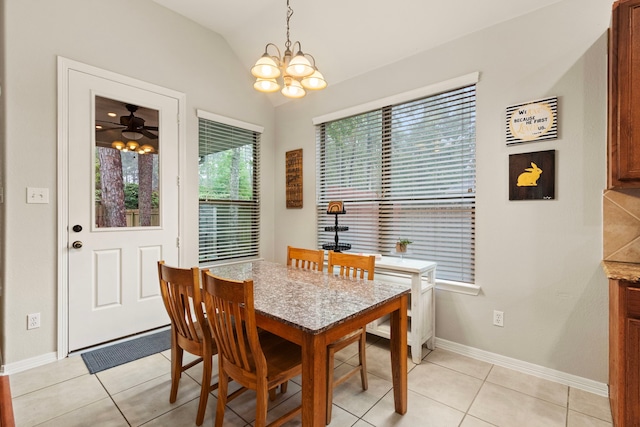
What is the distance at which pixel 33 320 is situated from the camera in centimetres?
236

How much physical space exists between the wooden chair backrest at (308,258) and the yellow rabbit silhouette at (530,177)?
158cm

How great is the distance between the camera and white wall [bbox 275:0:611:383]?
2.04 meters

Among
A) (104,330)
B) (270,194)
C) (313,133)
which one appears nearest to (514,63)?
(313,133)

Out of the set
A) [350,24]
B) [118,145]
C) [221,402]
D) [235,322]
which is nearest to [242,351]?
[235,322]

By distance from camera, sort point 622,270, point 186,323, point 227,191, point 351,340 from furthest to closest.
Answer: point 227,191
point 351,340
point 186,323
point 622,270

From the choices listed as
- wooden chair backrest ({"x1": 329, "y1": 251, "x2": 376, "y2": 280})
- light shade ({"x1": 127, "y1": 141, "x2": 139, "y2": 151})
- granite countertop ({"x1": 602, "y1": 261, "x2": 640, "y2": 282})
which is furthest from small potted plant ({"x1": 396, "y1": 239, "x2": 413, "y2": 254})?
light shade ({"x1": 127, "y1": 141, "x2": 139, "y2": 151})

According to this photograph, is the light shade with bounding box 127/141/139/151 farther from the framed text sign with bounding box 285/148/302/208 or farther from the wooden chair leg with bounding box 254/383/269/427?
the wooden chair leg with bounding box 254/383/269/427

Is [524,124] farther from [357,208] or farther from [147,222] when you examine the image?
[147,222]

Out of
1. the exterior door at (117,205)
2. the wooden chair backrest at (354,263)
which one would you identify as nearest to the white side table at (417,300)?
the wooden chair backrest at (354,263)

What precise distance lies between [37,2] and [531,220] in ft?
13.4

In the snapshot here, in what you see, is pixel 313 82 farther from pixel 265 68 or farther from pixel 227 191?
pixel 227 191

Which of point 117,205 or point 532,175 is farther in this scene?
point 117,205

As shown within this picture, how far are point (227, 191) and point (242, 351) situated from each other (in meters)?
2.53

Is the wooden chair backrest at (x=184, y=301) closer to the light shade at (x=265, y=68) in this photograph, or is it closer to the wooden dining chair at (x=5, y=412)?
the wooden dining chair at (x=5, y=412)
